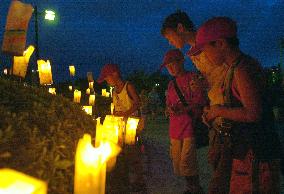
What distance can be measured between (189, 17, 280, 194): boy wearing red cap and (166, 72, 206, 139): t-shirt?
2.55 m

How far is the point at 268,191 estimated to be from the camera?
311cm

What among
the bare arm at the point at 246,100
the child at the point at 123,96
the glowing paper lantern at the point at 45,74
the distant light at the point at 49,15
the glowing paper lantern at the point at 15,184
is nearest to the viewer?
the glowing paper lantern at the point at 15,184

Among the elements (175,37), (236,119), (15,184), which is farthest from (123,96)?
(15,184)

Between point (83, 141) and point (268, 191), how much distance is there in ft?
5.63

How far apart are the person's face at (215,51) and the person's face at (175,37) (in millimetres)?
1999

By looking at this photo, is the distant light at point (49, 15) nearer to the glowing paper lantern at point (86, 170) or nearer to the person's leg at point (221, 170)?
the person's leg at point (221, 170)

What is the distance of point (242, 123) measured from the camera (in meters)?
3.14

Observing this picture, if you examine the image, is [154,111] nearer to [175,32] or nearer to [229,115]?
[175,32]

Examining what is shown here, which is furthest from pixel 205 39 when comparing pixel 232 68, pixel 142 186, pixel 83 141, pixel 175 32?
pixel 142 186

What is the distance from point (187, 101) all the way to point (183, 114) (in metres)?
0.20

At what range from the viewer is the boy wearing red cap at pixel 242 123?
3068mm

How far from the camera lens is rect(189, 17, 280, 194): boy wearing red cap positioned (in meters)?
3.07

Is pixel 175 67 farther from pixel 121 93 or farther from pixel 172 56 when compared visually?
pixel 121 93

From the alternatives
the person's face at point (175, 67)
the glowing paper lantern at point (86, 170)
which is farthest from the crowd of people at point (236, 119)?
the person's face at point (175, 67)
